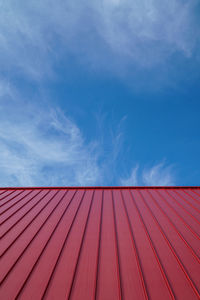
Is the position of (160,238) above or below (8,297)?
above

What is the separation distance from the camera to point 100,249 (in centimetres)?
229

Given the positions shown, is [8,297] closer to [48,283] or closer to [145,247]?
[48,283]

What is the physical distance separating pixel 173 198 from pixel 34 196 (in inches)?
154

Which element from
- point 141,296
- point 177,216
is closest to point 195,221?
point 177,216

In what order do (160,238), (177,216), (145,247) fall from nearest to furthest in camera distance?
(145,247)
(160,238)
(177,216)

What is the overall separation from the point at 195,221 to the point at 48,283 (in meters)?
2.71

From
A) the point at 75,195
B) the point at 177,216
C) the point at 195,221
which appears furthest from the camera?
the point at 75,195

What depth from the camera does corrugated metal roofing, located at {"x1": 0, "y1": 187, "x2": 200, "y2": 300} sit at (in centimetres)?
168

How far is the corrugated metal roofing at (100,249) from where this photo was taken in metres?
1.68

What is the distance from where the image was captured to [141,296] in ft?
5.18

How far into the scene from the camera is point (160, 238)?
101 inches

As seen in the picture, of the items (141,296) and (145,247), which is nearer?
(141,296)

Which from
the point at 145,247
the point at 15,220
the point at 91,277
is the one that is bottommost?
the point at 91,277

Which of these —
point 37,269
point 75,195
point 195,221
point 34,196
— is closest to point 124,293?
point 37,269
